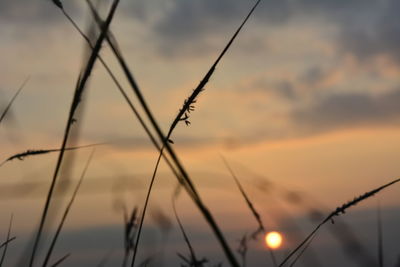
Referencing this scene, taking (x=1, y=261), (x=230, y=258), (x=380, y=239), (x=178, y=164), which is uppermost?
(x=380, y=239)

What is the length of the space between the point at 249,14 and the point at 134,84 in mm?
527

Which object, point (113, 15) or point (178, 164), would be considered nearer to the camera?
point (178, 164)

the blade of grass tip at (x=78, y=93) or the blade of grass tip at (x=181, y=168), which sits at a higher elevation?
the blade of grass tip at (x=78, y=93)

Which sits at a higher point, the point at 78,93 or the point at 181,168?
the point at 78,93

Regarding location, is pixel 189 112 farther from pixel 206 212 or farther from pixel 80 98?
pixel 206 212

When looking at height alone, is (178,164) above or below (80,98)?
below

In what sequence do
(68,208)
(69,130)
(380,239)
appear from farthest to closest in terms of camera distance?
(380,239) < (68,208) < (69,130)

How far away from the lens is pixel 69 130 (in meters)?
1.40

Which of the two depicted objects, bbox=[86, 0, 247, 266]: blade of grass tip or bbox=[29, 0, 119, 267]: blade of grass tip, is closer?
bbox=[86, 0, 247, 266]: blade of grass tip

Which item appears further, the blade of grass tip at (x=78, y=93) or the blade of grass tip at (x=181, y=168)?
the blade of grass tip at (x=78, y=93)

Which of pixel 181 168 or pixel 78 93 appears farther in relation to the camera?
pixel 78 93

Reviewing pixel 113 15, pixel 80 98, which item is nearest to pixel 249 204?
pixel 80 98

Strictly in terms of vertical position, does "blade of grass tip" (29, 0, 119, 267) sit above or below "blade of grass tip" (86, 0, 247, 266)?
above

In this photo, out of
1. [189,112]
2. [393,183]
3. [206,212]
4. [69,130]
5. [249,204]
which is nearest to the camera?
[206,212]
